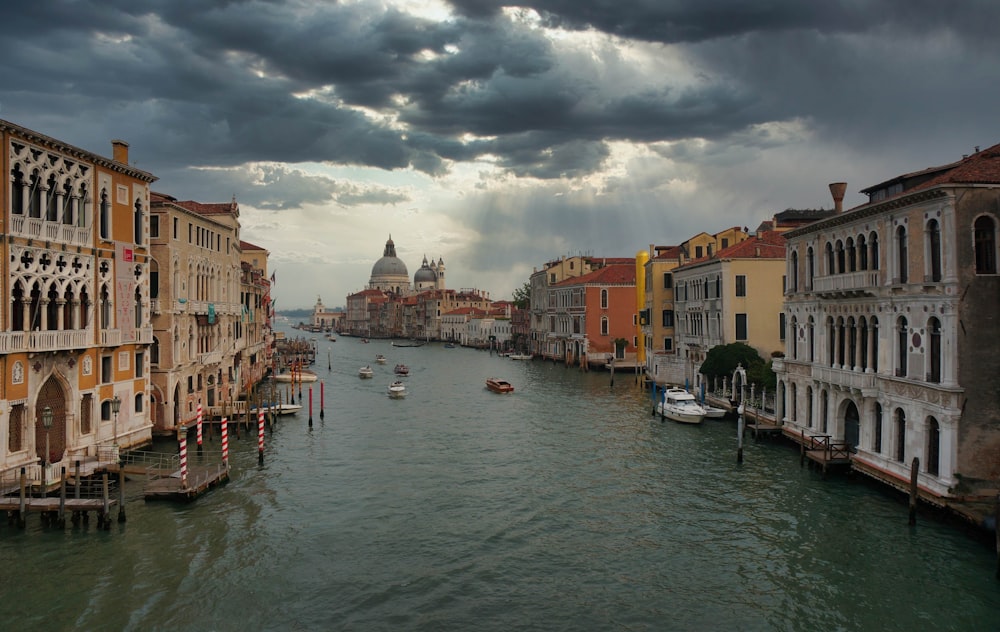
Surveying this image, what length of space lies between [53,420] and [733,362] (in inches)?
1096

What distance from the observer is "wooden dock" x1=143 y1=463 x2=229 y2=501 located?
19.5 meters

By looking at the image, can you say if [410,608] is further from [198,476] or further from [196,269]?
[196,269]

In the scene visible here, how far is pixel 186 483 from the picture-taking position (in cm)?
1991

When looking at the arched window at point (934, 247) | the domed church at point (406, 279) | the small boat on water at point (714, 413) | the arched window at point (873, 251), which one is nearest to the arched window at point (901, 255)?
the arched window at point (934, 247)

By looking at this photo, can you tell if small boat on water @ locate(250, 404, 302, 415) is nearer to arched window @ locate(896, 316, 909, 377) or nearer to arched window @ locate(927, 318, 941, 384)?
arched window @ locate(896, 316, 909, 377)

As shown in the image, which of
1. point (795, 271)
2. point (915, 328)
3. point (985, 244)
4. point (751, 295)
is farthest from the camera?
A: point (751, 295)

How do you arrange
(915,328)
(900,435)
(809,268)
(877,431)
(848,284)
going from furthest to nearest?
(809,268), (848,284), (877,431), (900,435), (915,328)

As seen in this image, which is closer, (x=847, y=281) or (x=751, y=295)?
(x=847, y=281)

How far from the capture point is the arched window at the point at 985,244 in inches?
657

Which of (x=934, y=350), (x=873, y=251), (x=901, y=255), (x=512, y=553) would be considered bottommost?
(x=512, y=553)

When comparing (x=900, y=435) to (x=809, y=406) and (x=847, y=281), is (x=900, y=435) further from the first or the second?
(x=809, y=406)

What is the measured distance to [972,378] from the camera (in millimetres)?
Result: 16609

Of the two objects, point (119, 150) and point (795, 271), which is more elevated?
point (119, 150)

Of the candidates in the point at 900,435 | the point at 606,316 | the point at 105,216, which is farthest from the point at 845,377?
the point at 606,316
